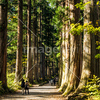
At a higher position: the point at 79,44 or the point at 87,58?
the point at 79,44

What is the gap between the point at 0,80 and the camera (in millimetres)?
17578

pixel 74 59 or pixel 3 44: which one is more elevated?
pixel 3 44

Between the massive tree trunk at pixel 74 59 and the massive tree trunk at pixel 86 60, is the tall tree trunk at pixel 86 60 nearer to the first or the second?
the massive tree trunk at pixel 86 60

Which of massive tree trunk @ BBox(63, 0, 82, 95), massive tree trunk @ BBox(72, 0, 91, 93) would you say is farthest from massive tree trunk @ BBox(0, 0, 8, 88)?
massive tree trunk @ BBox(72, 0, 91, 93)

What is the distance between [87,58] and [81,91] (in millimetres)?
1765

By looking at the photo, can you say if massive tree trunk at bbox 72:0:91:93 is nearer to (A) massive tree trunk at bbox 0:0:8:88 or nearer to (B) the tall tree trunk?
(B) the tall tree trunk

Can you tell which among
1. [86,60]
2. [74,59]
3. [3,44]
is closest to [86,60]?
[86,60]

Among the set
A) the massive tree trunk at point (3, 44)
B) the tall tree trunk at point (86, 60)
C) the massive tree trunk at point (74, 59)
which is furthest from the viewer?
the massive tree trunk at point (3, 44)

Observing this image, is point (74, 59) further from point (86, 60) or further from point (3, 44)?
point (3, 44)

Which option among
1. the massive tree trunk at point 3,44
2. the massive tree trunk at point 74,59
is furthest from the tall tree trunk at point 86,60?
the massive tree trunk at point 3,44

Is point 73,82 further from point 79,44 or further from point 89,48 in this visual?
point 89,48

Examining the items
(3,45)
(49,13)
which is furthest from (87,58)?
(49,13)

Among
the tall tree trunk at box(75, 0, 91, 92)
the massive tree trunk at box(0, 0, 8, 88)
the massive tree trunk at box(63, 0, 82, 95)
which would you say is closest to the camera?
the tall tree trunk at box(75, 0, 91, 92)

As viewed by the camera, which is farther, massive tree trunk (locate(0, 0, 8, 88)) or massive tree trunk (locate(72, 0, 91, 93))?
massive tree trunk (locate(0, 0, 8, 88))
